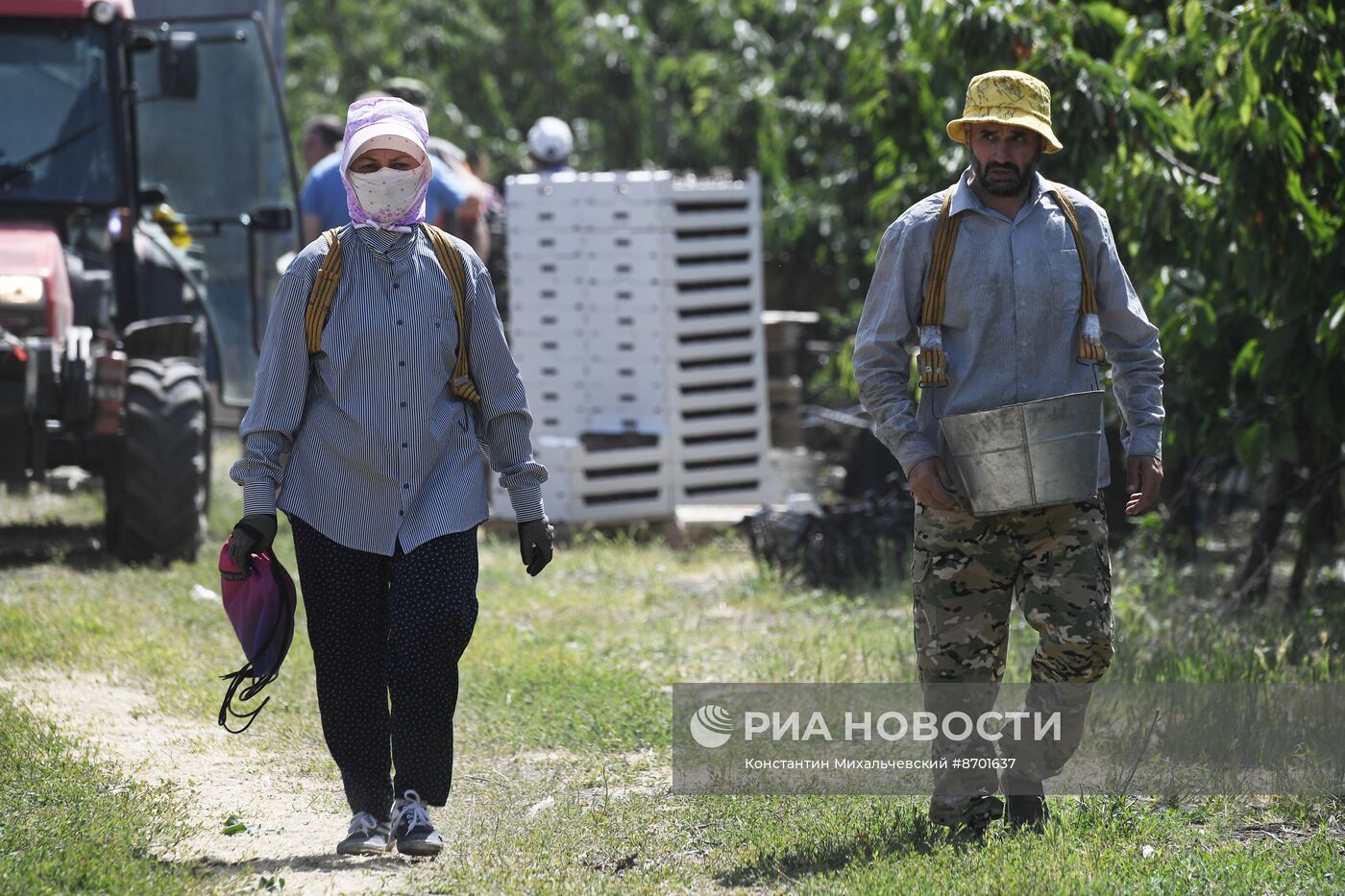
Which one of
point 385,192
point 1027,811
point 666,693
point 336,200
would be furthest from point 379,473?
point 336,200

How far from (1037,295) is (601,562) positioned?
5.59 metres

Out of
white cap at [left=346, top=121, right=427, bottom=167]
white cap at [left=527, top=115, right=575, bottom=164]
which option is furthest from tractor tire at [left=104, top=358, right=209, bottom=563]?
white cap at [left=346, top=121, right=427, bottom=167]

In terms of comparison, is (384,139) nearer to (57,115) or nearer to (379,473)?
(379,473)

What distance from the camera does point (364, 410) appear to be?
4.49 meters

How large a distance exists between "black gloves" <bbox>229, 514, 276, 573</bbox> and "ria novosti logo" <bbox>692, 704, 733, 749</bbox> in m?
1.87

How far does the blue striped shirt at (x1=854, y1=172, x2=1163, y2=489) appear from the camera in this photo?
4.55 metres

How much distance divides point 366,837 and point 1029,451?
75.0 inches

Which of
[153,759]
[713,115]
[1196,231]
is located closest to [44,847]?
[153,759]

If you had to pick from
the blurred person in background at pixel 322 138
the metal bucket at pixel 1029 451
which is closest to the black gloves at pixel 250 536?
the metal bucket at pixel 1029 451

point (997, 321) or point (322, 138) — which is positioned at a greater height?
point (322, 138)

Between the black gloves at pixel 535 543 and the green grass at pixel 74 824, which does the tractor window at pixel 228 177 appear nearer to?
the green grass at pixel 74 824

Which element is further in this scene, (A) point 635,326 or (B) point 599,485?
(A) point 635,326

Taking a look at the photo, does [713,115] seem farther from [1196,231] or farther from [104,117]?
[1196,231]

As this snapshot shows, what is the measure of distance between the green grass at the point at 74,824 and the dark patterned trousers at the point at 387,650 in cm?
53
